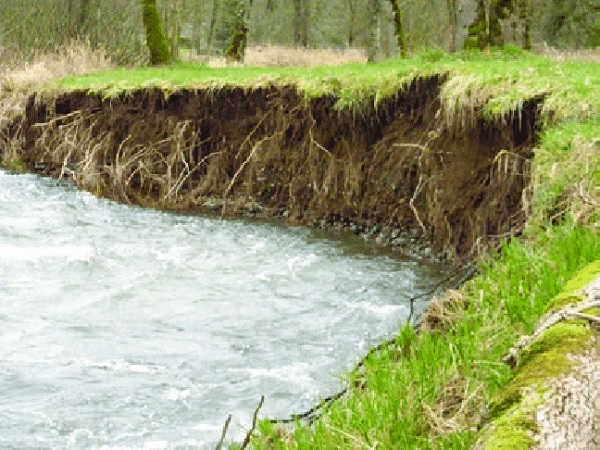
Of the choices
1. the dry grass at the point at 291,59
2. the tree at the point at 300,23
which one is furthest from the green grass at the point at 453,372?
the tree at the point at 300,23

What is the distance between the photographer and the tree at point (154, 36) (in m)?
19.1

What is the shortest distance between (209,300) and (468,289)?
3.10 metres

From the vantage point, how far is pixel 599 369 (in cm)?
227

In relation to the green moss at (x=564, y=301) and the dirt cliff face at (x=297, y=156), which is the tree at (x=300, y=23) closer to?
the dirt cliff face at (x=297, y=156)

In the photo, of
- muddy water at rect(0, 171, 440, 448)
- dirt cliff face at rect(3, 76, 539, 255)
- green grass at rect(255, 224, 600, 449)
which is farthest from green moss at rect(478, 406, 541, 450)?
dirt cliff face at rect(3, 76, 539, 255)

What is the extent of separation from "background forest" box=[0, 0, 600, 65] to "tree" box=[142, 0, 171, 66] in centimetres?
82

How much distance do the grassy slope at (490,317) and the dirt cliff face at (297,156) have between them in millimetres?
619

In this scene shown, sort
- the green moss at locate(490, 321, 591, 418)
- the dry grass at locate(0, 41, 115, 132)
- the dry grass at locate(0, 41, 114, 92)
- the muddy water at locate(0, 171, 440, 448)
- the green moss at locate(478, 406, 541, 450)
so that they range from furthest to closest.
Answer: the dry grass at locate(0, 41, 114, 92) < the dry grass at locate(0, 41, 115, 132) < the muddy water at locate(0, 171, 440, 448) < the green moss at locate(490, 321, 591, 418) < the green moss at locate(478, 406, 541, 450)

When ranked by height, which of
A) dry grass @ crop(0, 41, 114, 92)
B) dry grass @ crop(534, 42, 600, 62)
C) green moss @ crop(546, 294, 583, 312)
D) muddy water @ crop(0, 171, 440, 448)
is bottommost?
muddy water @ crop(0, 171, 440, 448)

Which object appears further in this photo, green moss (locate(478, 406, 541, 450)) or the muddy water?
the muddy water

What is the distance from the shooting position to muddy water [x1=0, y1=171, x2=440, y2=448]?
5043mm

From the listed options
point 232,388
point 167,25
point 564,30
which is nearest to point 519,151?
point 232,388

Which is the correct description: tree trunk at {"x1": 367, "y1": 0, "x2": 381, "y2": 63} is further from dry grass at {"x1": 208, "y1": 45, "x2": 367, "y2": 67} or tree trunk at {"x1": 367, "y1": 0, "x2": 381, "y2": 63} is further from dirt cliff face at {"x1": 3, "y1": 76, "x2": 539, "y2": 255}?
dirt cliff face at {"x1": 3, "y1": 76, "x2": 539, "y2": 255}

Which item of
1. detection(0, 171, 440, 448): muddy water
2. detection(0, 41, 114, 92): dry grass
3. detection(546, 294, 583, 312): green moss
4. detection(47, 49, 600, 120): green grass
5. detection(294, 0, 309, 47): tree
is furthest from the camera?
detection(294, 0, 309, 47): tree
